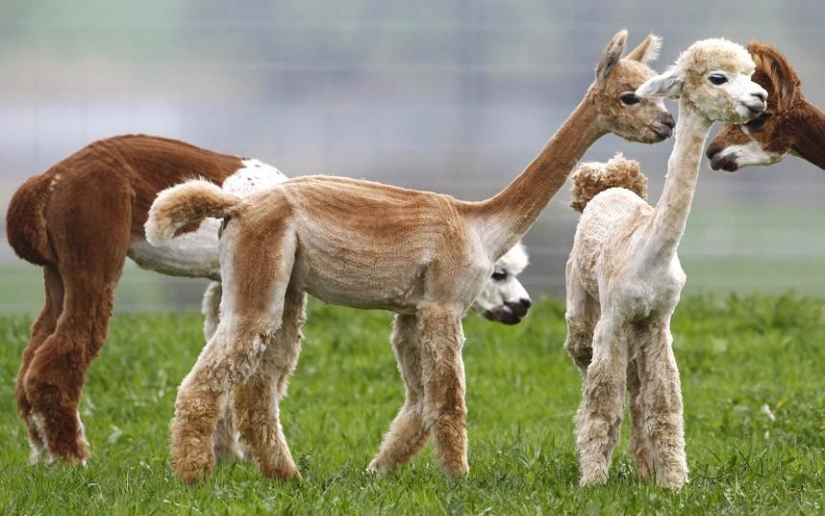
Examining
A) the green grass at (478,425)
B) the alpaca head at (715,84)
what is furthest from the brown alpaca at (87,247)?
the alpaca head at (715,84)

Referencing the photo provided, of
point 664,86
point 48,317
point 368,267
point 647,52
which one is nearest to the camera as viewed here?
point 664,86

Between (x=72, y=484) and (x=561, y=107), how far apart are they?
26.5ft

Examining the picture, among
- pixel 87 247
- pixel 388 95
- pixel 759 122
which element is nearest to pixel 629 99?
pixel 759 122

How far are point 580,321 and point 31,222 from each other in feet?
10.4

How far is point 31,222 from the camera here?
7934 millimetres

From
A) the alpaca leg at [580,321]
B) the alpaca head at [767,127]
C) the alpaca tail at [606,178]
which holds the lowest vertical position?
the alpaca leg at [580,321]

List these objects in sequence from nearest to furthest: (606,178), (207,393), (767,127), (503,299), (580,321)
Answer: (207,393) → (580,321) → (767,127) → (606,178) → (503,299)

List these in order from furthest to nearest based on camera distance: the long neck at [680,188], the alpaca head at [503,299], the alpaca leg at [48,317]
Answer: the alpaca head at [503,299] → the alpaca leg at [48,317] → the long neck at [680,188]

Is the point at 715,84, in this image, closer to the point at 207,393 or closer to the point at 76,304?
the point at 207,393

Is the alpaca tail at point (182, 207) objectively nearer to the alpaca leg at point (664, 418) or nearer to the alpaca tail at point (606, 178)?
the alpaca tail at point (606, 178)

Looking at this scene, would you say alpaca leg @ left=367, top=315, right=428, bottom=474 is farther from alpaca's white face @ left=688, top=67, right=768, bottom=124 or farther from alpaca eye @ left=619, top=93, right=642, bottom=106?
alpaca's white face @ left=688, top=67, right=768, bottom=124

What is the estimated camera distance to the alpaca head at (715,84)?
617 centimetres

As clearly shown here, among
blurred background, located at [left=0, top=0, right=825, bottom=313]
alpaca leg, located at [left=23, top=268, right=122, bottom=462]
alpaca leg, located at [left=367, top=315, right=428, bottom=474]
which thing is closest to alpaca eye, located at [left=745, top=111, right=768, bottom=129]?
alpaca leg, located at [left=367, top=315, right=428, bottom=474]

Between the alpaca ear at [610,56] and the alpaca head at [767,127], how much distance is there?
832 millimetres
